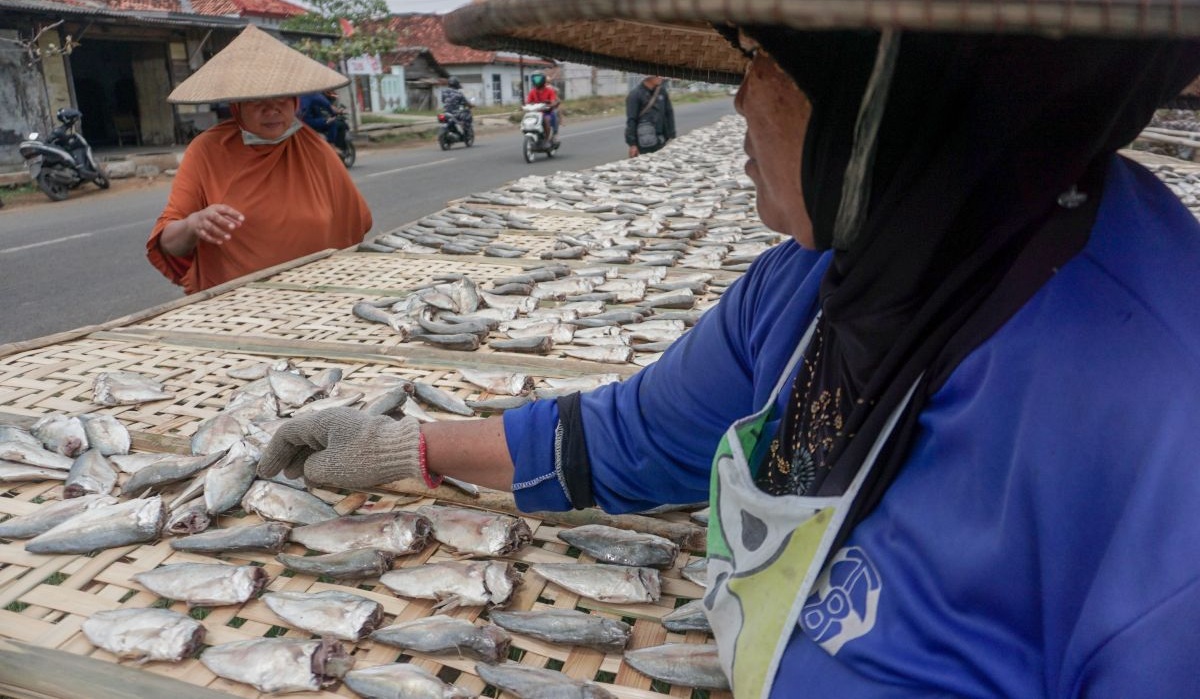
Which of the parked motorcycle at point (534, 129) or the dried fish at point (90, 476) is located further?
the parked motorcycle at point (534, 129)

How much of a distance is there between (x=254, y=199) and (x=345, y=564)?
3.14 meters

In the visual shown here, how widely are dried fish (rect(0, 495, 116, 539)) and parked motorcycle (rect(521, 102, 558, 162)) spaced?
15478mm

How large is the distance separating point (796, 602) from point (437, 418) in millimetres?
1681

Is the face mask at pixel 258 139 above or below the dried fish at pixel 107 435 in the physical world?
above

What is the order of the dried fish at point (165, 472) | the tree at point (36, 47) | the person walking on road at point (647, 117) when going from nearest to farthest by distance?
the dried fish at point (165, 472)
the person walking on road at point (647, 117)
the tree at point (36, 47)

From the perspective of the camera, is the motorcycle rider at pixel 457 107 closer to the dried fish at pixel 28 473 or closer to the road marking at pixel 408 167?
the road marking at pixel 408 167

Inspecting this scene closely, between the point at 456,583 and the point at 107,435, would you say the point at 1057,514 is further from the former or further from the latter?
the point at 107,435

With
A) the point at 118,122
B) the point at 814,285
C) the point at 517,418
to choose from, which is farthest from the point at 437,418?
the point at 118,122

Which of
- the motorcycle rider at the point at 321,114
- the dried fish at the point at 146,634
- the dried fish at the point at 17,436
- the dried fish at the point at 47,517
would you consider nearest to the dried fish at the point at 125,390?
the dried fish at the point at 17,436

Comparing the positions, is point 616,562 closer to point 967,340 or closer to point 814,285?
point 814,285

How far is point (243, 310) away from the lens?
367 cm

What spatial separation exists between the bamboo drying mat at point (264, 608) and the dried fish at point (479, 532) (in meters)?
0.03

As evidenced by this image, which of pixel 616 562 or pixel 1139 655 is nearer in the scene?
pixel 1139 655

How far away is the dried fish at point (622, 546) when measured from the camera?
6.15ft
